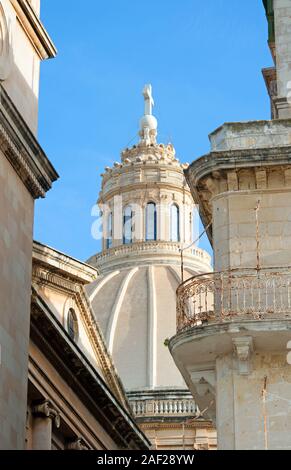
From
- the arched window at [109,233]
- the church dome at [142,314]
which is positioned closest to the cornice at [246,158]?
the church dome at [142,314]

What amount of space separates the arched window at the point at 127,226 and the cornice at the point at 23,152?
50.8 meters

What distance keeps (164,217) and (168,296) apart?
4217 mm

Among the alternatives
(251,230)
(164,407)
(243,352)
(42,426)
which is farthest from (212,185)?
(164,407)

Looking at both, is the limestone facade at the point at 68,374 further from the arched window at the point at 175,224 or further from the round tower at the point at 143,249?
the arched window at the point at 175,224

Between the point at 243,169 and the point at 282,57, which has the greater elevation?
the point at 282,57

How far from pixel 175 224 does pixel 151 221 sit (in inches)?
49.7

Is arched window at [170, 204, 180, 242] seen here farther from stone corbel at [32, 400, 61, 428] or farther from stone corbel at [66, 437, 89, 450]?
stone corbel at [32, 400, 61, 428]

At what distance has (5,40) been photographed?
24312 millimetres

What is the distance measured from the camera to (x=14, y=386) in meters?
23.2

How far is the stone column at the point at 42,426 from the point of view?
1233 inches

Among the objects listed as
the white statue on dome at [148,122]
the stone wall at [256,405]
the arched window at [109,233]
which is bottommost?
the stone wall at [256,405]

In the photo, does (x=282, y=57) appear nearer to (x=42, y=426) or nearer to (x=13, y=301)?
(x=13, y=301)

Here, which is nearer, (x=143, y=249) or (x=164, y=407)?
(x=164, y=407)
